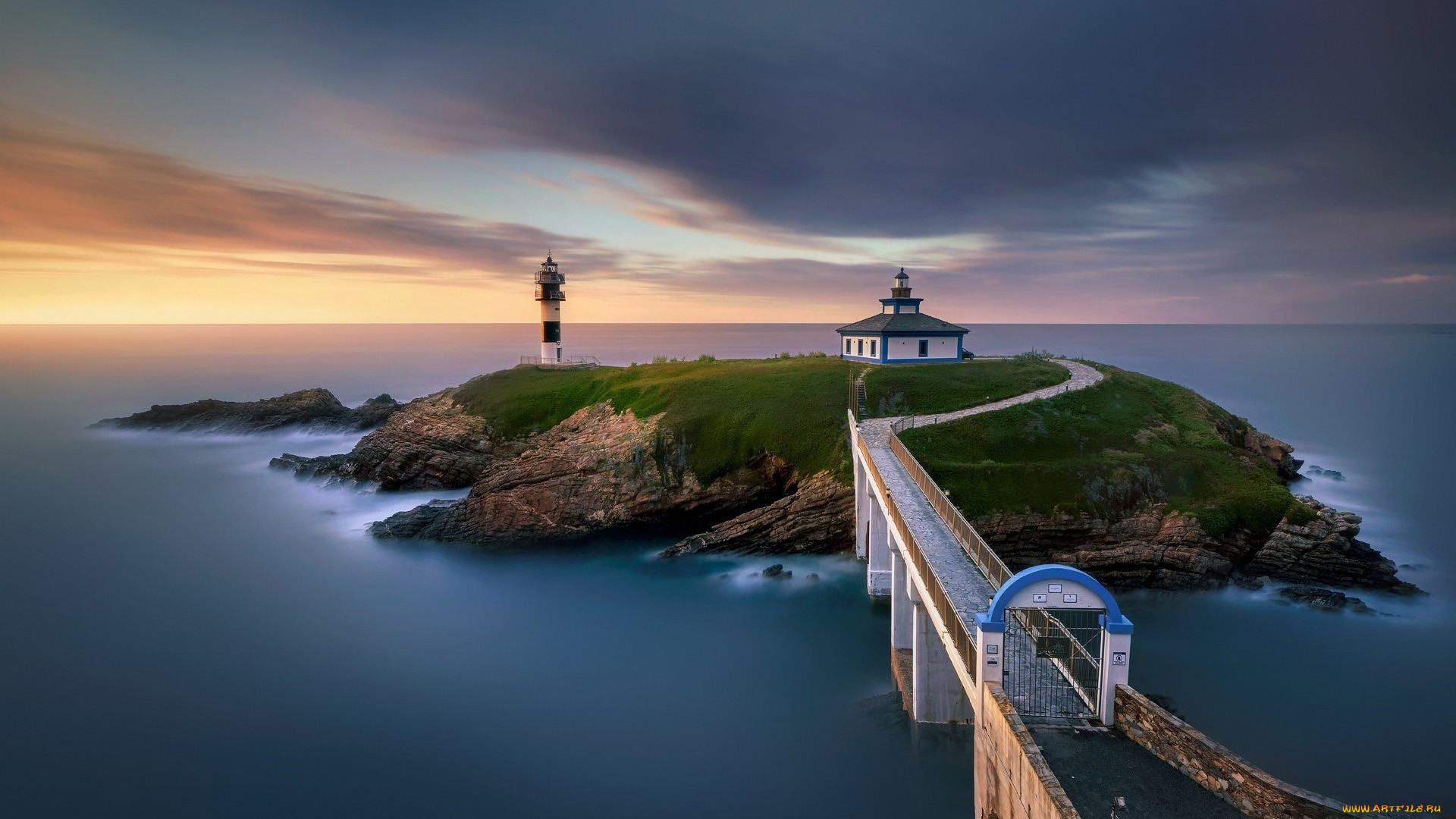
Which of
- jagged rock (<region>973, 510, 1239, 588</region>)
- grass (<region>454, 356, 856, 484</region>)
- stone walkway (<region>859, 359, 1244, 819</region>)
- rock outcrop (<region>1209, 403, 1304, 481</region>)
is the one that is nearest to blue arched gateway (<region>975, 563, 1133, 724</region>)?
stone walkway (<region>859, 359, 1244, 819</region>)

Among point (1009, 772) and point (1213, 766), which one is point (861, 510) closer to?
point (1009, 772)

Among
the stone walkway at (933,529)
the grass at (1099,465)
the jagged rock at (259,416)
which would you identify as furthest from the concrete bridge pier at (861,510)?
the jagged rock at (259,416)

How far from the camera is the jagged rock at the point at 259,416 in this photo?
6475 centimetres

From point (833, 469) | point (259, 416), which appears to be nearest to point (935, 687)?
point (833, 469)

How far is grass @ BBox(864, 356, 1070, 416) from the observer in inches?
1620

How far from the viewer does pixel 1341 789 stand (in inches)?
673

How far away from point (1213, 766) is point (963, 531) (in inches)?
330

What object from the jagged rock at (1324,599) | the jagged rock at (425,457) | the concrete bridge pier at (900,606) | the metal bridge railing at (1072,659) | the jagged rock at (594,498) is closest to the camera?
the metal bridge railing at (1072,659)

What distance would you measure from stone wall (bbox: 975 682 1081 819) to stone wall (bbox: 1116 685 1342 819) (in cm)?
200

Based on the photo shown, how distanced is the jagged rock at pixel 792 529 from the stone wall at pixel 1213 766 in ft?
68.1

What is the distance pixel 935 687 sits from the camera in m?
19.1

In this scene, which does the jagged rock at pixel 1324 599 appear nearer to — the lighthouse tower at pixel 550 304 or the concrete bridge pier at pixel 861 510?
the concrete bridge pier at pixel 861 510

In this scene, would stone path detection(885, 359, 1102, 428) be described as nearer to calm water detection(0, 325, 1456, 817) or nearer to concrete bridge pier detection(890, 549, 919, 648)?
calm water detection(0, 325, 1456, 817)

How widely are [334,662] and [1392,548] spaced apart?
46814 mm
